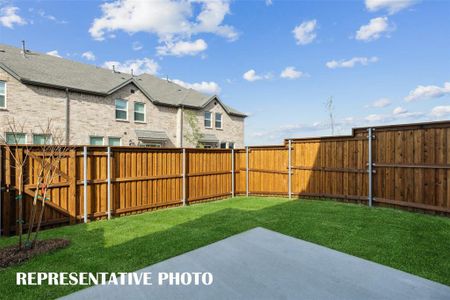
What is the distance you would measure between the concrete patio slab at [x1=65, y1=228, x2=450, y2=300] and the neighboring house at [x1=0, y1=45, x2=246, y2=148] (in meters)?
11.9

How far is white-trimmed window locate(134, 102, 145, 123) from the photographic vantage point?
1583cm

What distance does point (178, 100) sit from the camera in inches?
734

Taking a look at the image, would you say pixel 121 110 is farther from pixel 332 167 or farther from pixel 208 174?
pixel 332 167

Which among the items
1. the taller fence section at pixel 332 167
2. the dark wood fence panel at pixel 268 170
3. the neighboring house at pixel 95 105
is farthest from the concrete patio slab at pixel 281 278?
the neighboring house at pixel 95 105

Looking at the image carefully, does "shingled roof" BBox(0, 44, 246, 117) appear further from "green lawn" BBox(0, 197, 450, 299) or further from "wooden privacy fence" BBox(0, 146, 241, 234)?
"green lawn" BBox(0, 197, 450, 299)

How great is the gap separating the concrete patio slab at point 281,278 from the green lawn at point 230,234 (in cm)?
36

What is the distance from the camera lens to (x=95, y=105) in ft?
45.6

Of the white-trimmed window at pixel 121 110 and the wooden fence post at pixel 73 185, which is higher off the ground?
the white-trimmed window at pixel 121 110

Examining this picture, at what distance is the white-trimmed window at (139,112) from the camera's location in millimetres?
15828

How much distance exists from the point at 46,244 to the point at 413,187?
9258 mm

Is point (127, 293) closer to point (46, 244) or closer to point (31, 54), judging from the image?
point (46, 244)

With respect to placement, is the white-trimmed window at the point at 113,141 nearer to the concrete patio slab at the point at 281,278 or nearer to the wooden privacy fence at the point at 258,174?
the wooden privacy fence at the point at 258,174

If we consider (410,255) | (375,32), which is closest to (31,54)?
(375,32)

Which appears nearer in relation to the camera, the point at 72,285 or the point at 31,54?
the point at 72,285
